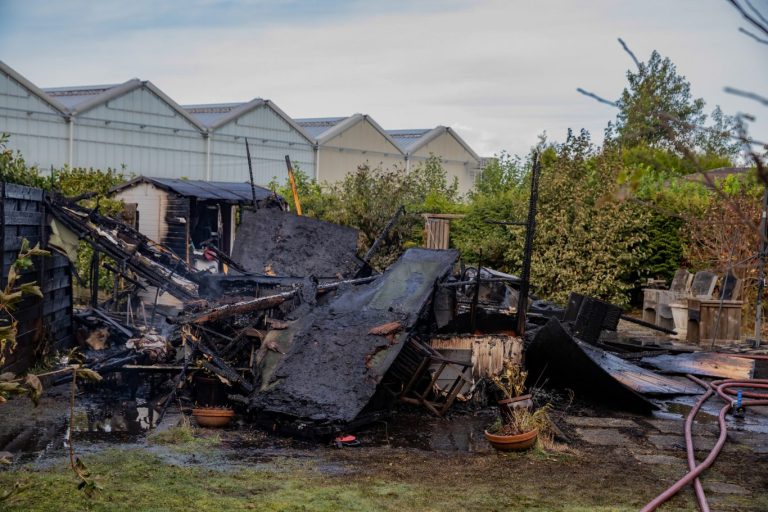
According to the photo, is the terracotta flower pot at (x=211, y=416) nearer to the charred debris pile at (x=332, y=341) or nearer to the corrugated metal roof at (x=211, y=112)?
the charred debris pile at (x=332, y=341)

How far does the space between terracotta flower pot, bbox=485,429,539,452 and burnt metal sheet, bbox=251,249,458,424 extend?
5.05ft

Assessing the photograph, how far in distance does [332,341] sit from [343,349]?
24cm

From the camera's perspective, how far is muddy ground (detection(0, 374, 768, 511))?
6.33 m

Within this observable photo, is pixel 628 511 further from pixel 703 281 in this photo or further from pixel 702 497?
pixel 703 281

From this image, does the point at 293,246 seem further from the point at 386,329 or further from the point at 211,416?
the point at 211,416

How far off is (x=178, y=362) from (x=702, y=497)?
6.65m

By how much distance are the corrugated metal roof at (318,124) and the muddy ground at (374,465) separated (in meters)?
32.0

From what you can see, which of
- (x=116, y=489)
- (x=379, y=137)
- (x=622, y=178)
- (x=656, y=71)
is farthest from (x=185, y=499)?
(x=656, y=71)

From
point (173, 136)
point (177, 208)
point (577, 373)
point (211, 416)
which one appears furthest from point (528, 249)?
point (173, 136)

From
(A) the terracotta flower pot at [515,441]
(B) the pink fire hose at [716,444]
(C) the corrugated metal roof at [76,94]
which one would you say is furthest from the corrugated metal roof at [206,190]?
(A) the terracotta flower pot at [515,441]

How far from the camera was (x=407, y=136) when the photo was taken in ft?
155

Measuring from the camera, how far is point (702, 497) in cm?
631

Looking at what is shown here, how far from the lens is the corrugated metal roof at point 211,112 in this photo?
35578 millimetres

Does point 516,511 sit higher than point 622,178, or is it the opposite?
point 622,178
